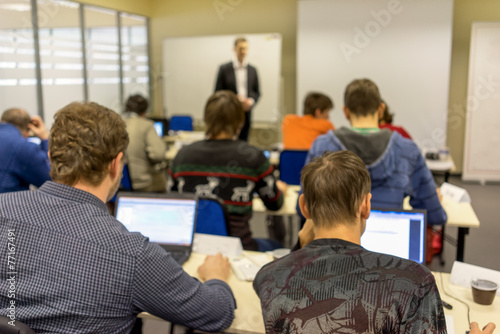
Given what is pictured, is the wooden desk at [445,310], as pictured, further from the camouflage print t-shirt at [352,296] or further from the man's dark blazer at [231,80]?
the man's dark blazer at [231,80]

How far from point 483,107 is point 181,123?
421cm

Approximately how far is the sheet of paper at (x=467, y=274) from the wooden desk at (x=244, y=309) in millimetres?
808

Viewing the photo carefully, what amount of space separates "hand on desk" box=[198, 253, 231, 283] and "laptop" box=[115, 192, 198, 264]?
0.87 feet

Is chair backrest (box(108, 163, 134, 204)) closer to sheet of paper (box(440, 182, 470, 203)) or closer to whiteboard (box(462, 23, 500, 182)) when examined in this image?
sheet of paper (box(440, 182, 470, 203))

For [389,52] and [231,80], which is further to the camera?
[389,52]

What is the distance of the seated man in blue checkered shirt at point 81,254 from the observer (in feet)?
3.80

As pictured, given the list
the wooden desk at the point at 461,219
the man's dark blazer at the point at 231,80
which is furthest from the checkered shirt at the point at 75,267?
the man's dark blazer at the point at 231,80

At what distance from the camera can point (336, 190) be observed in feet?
3.87

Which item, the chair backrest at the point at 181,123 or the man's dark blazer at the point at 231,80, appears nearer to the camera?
the man's dark blazer at the point at 231,80

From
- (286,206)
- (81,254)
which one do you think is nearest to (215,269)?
(81,254)

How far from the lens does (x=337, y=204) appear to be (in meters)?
1.18

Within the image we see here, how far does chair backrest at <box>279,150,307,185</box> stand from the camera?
154 inches

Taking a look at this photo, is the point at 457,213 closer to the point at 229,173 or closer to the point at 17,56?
the point at 229,173

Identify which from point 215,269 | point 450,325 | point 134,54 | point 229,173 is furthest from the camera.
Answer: point 134,54
